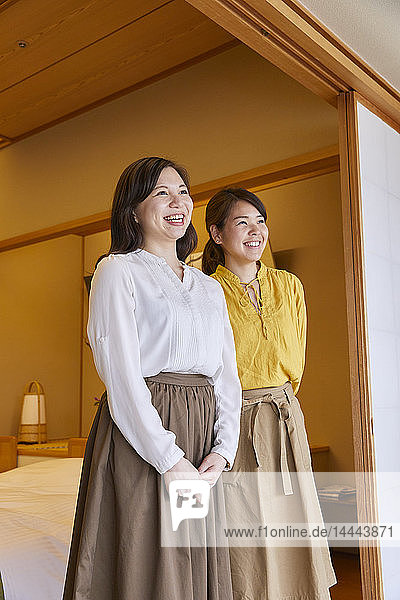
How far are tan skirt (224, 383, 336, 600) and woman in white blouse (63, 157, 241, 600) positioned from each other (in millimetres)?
360

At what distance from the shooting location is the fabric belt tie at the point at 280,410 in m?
1.97

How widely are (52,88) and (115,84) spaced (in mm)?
381

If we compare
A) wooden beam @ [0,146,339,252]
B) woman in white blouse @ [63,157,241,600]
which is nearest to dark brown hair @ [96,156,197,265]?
woman in white blouse @ [63,157,241,600]

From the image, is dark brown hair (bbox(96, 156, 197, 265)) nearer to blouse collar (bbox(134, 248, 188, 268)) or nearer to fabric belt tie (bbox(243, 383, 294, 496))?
blouse collar (bbox(134, 248, 188, 268))

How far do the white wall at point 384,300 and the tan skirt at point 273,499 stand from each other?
0.53 meters

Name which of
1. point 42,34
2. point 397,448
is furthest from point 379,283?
point 42,34

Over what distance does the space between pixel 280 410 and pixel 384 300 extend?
2.84 feet

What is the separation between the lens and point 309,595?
1925mm

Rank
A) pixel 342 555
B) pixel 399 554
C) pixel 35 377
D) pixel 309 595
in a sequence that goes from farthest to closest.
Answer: pixel 35 377 → pixel 342 555 → pixel 399 554 → pixel 309 595

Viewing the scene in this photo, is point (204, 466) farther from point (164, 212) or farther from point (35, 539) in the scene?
point (35, 539)

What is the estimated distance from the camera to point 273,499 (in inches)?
77.2

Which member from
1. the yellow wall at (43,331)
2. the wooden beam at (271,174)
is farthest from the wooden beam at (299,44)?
the yellow wall at (43,331)

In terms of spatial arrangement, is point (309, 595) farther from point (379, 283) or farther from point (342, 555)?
point (342, 555)

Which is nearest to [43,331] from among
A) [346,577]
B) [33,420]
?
[33,420]
